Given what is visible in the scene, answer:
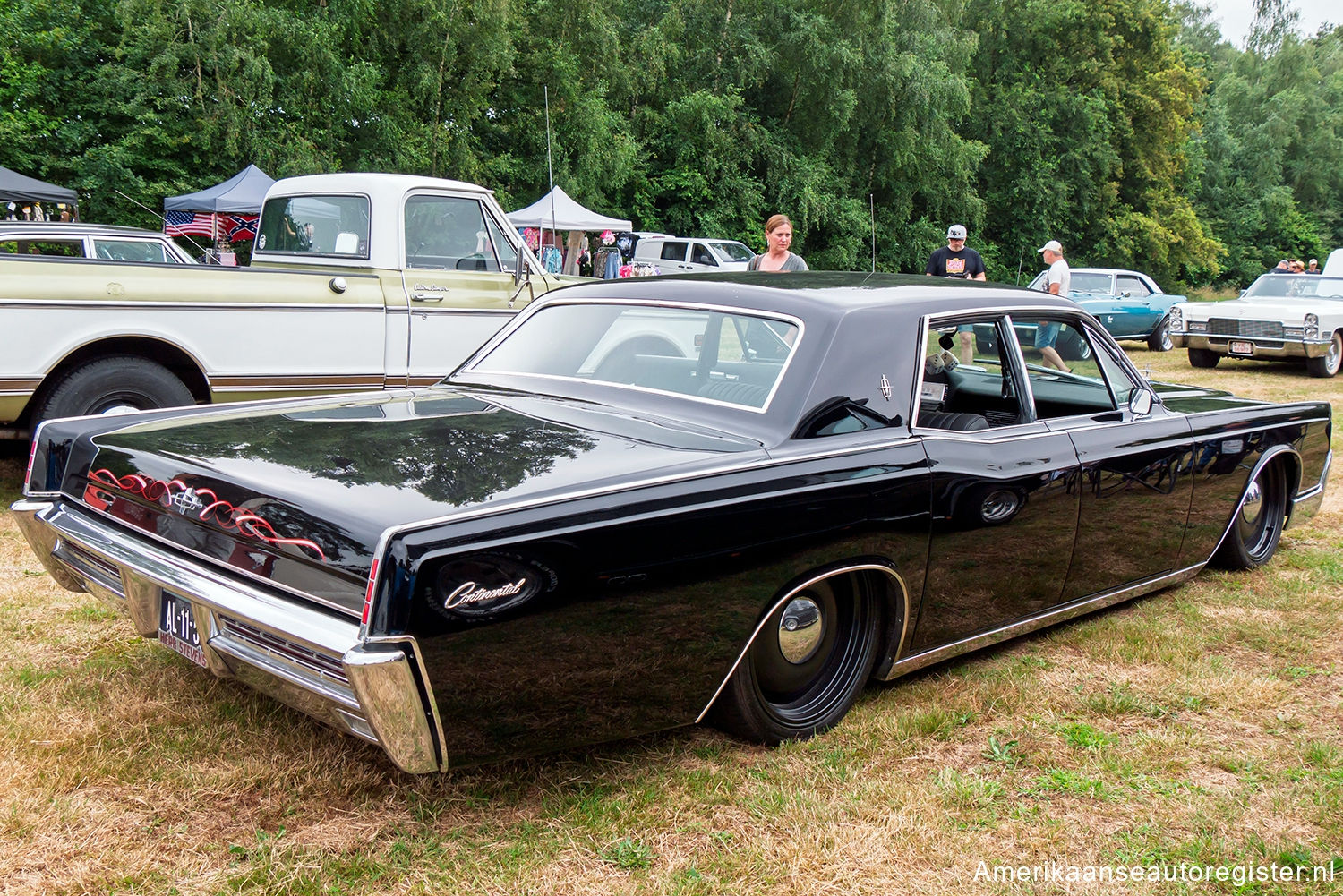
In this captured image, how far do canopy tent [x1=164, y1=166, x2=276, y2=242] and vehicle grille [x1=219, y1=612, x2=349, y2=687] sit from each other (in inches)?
589

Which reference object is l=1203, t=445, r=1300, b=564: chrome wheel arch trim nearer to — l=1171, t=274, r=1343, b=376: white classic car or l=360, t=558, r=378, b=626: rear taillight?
l=360, t=558, r=378, b=626: rear taillight

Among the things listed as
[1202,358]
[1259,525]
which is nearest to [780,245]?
[1259,525]

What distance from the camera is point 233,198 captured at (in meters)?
16.4

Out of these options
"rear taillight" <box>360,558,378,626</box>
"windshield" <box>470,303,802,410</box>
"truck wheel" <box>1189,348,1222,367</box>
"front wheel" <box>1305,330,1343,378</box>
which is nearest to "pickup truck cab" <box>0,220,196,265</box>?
"windshield" <box>470,303,802,410</box>

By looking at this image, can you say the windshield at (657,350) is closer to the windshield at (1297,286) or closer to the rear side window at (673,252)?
the windshield at (1297,286)

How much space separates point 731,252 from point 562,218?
13.9ft

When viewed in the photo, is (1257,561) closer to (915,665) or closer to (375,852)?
(915,665)

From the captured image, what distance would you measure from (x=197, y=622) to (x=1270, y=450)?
14.5 feet

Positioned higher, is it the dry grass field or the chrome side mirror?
the chrome side mirror

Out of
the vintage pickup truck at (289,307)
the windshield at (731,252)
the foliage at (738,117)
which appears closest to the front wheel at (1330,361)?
the foliage at (738,117)

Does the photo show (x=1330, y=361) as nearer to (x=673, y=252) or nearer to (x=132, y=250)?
(x=673, y=252)

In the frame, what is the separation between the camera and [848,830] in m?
2.63

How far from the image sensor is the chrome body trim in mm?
3328

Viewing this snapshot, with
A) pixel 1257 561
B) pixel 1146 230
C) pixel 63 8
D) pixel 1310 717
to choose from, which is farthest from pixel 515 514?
pixel 1146 230
